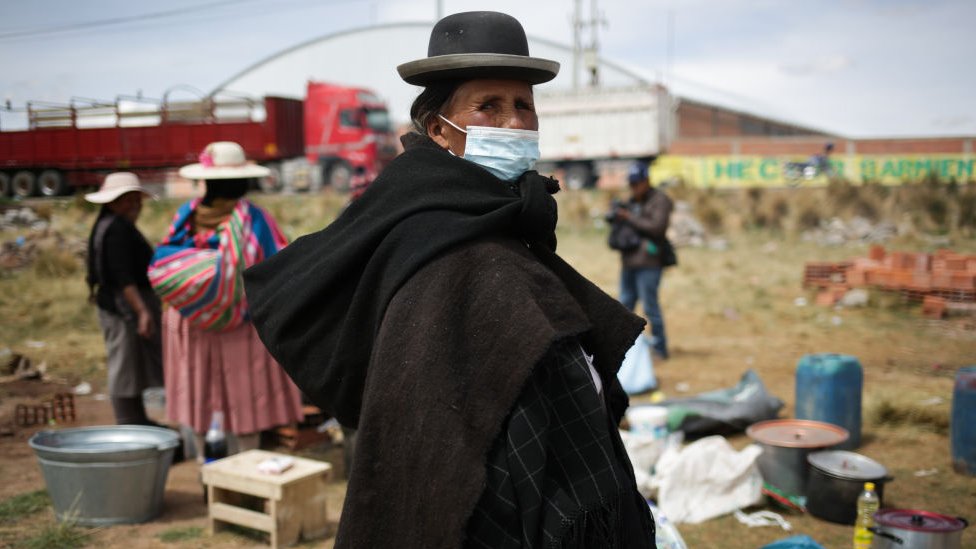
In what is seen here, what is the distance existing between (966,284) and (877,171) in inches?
668

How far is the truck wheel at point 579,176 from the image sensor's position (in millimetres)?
31781

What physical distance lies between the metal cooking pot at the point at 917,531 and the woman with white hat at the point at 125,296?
4.40 metres

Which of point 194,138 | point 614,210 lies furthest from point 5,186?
point 194,138

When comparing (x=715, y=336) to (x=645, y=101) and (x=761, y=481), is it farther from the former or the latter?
(x=645, y=101)

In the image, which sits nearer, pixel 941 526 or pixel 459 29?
pixel 459 29

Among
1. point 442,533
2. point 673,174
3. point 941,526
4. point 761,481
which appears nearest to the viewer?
point 442,533

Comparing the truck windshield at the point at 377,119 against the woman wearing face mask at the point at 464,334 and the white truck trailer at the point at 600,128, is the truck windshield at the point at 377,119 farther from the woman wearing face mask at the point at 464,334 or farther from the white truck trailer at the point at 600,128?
the woman wearing face mask at the point at 464,334

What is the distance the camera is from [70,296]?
36.9 feet

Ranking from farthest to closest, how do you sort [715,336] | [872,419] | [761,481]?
[715,336] → [872,419] → [761,481]

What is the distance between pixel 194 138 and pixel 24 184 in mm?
11689

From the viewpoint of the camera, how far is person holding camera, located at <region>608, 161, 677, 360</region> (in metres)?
8.06

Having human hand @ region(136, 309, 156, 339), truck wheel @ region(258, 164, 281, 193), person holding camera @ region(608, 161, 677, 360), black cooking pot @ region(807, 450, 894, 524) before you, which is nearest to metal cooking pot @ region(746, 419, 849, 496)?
black cooking pot @ region(807, 450, 894, 524)

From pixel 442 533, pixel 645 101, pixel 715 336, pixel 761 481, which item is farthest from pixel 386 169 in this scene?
pixel 645 101

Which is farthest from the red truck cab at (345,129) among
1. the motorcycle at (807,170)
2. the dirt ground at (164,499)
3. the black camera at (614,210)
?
the dirt ground at (164,499)
